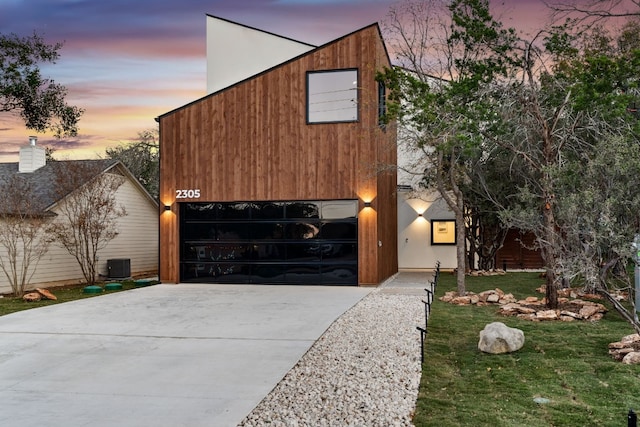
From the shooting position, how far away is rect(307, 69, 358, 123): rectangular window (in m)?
13.9

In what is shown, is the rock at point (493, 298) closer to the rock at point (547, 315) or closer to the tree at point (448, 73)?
the tree at point (448, 73)

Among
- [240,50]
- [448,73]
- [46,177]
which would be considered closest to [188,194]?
[46,177]

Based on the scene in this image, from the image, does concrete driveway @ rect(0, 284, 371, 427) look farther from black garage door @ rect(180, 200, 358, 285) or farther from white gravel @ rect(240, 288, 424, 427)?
black garage door @ rect(180, 200, 358, 285)

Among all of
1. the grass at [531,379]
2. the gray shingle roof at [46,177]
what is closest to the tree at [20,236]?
the gray shingle roof at [46,177]

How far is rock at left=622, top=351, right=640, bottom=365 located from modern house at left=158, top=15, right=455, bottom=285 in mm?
8078

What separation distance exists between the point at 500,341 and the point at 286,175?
8924 millimetres

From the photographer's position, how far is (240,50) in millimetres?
20031

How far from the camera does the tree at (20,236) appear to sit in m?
13.2

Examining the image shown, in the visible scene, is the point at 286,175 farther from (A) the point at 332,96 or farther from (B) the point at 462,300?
(B) the point at 462,300

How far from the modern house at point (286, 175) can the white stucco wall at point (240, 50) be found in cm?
550

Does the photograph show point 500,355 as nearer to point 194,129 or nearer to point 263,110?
point 263,110

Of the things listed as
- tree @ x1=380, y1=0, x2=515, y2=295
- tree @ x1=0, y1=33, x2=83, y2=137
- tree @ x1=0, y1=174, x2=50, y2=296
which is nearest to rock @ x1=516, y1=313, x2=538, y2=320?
tree @ x1=380, y1=0, x2=515, y2=295

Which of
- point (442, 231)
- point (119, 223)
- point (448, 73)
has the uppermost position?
point (448, 73)

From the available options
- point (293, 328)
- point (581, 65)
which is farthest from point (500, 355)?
point (581, 65)
